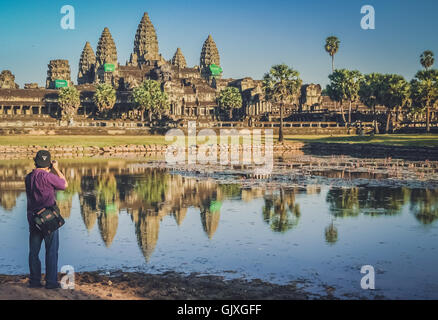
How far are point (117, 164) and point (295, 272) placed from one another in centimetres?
3917

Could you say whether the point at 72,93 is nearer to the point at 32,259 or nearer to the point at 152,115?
the point at 152,115

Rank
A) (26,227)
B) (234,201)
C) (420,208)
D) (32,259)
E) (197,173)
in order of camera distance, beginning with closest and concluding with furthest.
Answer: (32,259) < (26,227) < (420,208) < (234,201) < (197,173)

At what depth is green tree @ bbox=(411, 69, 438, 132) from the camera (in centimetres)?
8562

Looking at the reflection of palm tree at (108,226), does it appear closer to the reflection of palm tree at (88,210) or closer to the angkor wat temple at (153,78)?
the reflection of palm tree at (88,210)

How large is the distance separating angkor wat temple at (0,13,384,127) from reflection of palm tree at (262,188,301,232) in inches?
3643

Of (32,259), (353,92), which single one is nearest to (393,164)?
(32,259)

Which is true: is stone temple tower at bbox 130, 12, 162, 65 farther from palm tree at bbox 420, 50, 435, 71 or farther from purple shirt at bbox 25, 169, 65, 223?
purple shirt at bbox 25, 169, 65, 223

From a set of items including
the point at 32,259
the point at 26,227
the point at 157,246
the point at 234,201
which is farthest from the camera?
the point at 234,201

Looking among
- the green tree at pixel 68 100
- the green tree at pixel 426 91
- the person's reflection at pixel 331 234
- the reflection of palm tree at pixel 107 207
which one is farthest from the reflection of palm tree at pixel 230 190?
the green tree at pixel 68 100

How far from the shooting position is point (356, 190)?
107 ft

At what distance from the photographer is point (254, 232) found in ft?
66.8

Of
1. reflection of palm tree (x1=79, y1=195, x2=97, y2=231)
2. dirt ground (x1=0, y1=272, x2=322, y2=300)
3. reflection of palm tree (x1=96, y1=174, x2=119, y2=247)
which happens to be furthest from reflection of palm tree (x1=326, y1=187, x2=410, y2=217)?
dirt ground (x1=0, y1=272, x2=322, y2=300)

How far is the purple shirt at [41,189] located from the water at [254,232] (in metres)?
3.29

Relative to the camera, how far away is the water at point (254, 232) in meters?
15.1
